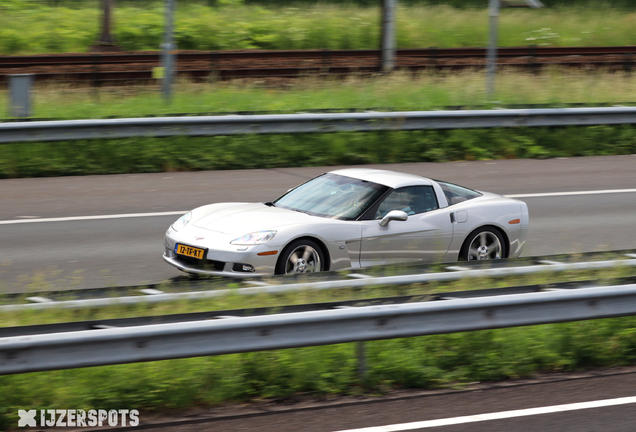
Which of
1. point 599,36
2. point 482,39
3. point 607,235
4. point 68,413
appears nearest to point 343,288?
point 68,413

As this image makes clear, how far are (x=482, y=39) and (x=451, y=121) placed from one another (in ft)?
69.3

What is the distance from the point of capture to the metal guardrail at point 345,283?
6.02 meters

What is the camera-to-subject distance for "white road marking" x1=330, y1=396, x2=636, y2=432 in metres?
5.18

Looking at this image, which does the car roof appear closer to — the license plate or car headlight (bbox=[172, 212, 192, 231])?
car headlight (bbox=[172, 212, 192, 231])

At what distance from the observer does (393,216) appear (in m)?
8.55

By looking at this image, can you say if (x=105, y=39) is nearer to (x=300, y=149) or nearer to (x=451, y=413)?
(x=300, y=149)

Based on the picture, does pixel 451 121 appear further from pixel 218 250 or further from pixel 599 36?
pixel 599 36

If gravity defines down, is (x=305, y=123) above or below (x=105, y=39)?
below

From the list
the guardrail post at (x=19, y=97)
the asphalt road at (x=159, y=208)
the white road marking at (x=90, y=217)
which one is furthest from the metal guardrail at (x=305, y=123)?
the white road marking at (x=90, y=217)

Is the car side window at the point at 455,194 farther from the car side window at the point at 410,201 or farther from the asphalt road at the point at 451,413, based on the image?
the asphalt road at the point at 451,413

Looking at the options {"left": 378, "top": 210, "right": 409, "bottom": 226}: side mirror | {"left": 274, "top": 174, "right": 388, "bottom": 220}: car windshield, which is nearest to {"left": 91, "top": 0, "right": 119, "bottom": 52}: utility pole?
{"left": 274, "top": 174, "right": 388, "bottom": 220}: car windshield

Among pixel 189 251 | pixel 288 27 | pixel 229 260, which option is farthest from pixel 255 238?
pixel 288 27

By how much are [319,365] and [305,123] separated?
9084 mm

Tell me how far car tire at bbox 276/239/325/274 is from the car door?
1.57ft
